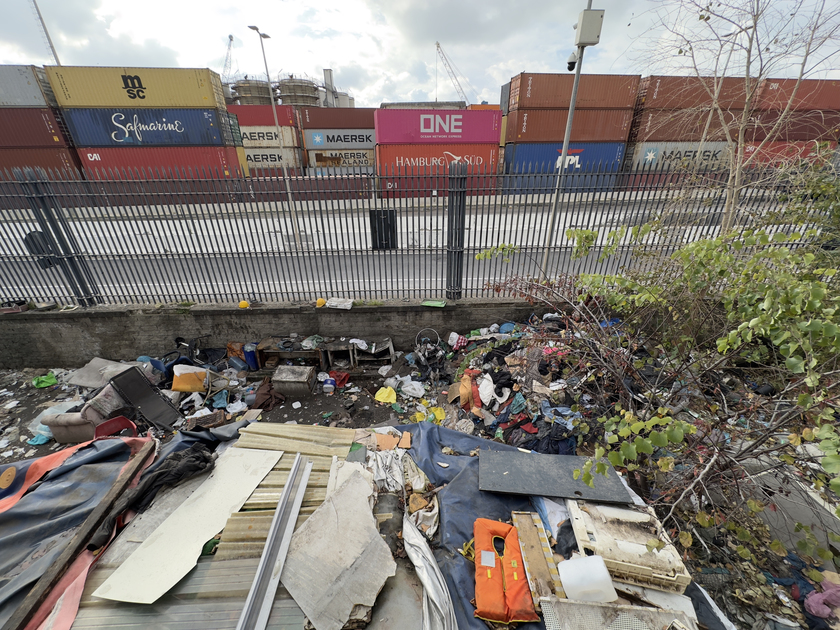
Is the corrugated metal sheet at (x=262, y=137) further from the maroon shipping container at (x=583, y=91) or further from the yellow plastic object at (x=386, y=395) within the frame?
the yellow plastic object at (x=386, y=395)

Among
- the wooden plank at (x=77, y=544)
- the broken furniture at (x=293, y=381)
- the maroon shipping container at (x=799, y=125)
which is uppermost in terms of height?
the maroon shipping container at (x=799, y=125)

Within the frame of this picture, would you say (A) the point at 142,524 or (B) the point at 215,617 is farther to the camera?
(A) the point at 142,524

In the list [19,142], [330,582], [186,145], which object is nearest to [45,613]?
[330,582]

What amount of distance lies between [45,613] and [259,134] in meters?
24.1

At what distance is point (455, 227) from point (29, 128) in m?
21.1

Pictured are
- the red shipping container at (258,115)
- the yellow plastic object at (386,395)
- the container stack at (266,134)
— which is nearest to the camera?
the yellow plastic object at (386,395)

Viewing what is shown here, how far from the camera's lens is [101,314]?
20.0 ft

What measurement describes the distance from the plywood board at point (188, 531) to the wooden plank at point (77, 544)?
1.06 feet

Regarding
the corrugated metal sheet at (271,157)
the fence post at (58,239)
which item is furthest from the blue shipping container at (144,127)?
the fence post at (58,239)

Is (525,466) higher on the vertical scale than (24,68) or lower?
lower

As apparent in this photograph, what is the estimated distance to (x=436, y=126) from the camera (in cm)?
1722

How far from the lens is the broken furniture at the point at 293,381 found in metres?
5.63

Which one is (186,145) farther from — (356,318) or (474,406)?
Result: (474,406)

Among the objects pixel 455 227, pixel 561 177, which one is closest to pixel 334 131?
pixel 455 227
